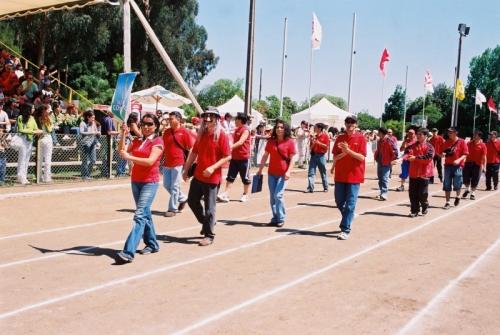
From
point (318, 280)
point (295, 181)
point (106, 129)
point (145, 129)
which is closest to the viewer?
point (318, 280)

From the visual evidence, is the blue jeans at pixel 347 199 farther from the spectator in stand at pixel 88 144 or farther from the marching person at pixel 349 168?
the spectator in stand at pixel 88 144

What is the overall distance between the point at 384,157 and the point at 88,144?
25.9 ft

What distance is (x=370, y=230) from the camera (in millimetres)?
10039

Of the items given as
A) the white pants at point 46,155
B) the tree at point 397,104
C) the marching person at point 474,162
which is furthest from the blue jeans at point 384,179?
the tree at point 397,104

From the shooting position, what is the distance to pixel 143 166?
717cm

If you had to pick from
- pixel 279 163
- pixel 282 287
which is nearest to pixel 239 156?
pixel 279 163

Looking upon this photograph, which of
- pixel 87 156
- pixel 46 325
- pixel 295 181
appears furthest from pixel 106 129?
pixel 46 325

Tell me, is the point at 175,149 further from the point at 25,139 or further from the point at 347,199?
the point at 25,139

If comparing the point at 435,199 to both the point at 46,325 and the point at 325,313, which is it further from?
the point at 46,325

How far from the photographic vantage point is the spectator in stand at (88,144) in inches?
604

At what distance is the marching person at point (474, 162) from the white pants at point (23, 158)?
11.5 meters

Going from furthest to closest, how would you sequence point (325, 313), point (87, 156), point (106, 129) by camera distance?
point (106, 129), point (87, 156), point (325, 313)

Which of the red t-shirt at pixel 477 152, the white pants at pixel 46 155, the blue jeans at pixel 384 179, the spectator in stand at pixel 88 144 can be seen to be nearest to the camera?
the white pants at pixel 46 155

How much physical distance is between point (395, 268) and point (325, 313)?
222cm
